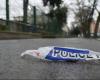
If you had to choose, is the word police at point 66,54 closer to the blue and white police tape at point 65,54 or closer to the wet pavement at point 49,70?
the blue and white police tape at point 65,54

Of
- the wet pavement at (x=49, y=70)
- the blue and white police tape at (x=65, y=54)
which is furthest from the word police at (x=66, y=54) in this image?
the wet pavement at (x=49, y=70)

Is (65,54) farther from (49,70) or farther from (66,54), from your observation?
(49,70)

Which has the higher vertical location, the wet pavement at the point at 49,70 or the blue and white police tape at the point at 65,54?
the blue and white police tape at the point at 65,54

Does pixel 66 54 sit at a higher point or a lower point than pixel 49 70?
higher

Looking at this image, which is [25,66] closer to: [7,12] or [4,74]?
[4,74]

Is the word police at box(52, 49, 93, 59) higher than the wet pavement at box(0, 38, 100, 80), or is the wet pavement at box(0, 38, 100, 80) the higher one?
the word police at box(52, 49, 93, 59)

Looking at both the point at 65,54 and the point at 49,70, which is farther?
the point at 65,54

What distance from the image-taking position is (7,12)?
55.1 feet

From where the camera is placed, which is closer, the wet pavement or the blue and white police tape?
the wet pavement

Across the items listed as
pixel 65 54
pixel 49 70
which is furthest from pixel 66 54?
pixel 49 70

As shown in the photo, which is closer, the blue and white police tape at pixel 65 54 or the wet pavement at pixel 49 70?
the wet pavement at pixel 49 70

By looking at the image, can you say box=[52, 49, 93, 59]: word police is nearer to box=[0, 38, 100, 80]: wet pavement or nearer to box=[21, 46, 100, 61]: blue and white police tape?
box=[21, 46, 100, 61]: blue and white police tape

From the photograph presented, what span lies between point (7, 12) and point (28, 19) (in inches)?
281

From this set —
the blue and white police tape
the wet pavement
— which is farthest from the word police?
the wet pavement
